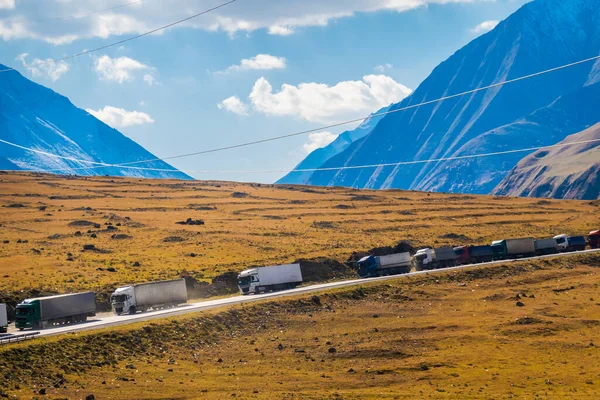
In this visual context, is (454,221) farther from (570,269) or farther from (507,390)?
(507,390)

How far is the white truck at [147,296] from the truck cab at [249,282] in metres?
11.2

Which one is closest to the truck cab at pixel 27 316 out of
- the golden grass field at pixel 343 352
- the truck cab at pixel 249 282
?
the golden grass field at pixel 343 352

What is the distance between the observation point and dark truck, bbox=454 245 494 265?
124188 millimetres

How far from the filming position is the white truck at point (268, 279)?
98250 millimetres

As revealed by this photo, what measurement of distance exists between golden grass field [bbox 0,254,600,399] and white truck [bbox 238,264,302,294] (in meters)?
12.2

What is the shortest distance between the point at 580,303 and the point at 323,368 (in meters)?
41.9

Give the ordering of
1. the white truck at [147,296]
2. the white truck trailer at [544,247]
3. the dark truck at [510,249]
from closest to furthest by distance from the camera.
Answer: the white truck at [147,296], the dark truck at [510,249], the white truck trailer at [544,247]

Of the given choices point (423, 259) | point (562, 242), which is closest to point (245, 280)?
point (423, 259)

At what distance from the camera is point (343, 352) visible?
210 ft

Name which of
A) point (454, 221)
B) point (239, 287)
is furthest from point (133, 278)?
point (454, 221)

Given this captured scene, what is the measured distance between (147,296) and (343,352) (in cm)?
3134

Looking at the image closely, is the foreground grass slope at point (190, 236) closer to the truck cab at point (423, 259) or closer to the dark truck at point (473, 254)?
the truck cab at point (423, 259)

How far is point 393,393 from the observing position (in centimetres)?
5028

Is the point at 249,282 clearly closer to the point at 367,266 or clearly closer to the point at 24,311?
the point at 367,266
